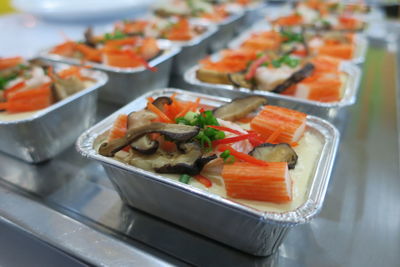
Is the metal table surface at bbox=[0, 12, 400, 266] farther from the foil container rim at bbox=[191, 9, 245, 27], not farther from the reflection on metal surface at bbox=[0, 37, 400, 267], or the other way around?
the foil container rim at bbox=[191, 9, 245, 27]

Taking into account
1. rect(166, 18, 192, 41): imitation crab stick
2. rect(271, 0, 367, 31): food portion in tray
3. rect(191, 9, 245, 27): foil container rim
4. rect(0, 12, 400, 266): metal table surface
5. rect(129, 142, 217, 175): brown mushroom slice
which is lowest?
rect(0, 12, 400, 266): metal table surface

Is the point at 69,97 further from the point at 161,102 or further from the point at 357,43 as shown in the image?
the point at 357,43

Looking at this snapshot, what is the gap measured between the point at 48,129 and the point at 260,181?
1030 mm

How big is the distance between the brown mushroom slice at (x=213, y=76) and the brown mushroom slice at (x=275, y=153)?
84 cm

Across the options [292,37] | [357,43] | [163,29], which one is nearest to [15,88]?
[163,29]

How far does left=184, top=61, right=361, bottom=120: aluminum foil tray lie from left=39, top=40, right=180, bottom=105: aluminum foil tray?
0.86ft

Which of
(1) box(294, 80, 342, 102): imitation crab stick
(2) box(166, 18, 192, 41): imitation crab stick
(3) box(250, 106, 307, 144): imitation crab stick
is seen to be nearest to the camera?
(3) box(250, 106, 307, 144): imitation crab stick

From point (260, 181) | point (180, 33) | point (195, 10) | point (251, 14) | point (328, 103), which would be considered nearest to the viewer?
point (260, 181)

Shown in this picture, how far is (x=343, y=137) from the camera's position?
1.82 m

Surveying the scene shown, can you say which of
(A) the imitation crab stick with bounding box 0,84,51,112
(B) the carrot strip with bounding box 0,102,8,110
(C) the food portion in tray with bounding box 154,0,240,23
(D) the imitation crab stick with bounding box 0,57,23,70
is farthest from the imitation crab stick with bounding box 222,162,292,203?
(C) the food portion in tray with bounding box 154,0,240,23

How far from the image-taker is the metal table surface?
1087 mm

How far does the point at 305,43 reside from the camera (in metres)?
2.36

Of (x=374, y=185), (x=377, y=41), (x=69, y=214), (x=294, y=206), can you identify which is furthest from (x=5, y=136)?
(x=377, y=41)

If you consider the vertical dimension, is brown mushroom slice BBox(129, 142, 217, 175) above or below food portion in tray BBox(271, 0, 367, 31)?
below
